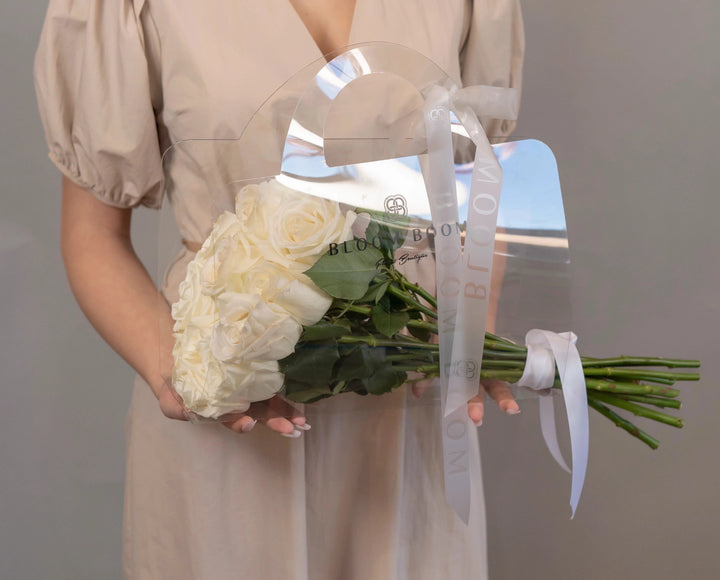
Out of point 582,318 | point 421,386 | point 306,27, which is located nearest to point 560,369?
point 421,386

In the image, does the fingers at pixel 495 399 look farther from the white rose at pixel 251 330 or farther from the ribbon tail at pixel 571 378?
the white rose at pixel 251 330

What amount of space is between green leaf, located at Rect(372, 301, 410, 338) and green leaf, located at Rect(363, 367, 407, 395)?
0.11 feet

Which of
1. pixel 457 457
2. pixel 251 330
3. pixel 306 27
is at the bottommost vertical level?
pixel 457 457

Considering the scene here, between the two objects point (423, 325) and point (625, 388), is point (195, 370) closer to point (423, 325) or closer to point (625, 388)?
point (423, 325)

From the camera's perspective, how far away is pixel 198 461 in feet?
2.38

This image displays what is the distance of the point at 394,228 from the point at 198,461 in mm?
347

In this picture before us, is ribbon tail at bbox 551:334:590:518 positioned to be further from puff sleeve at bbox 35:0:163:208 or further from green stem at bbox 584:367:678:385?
puff sleeve at bbox 35:0:163:208

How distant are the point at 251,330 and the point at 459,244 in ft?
0.54

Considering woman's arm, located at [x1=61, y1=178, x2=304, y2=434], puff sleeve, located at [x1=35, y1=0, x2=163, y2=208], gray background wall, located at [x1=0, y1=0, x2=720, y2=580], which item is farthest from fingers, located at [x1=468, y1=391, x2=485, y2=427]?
gray background wall, located at [x1=0, y1=0, x2=720, y2=580]

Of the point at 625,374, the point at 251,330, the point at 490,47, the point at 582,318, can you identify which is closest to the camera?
the point at 251,330

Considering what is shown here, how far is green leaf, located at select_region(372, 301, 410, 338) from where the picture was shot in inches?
20.6

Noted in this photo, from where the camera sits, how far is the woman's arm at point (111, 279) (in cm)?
76

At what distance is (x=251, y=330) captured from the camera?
1.62 feet

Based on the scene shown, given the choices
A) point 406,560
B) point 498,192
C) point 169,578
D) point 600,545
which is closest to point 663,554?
point 600,545
